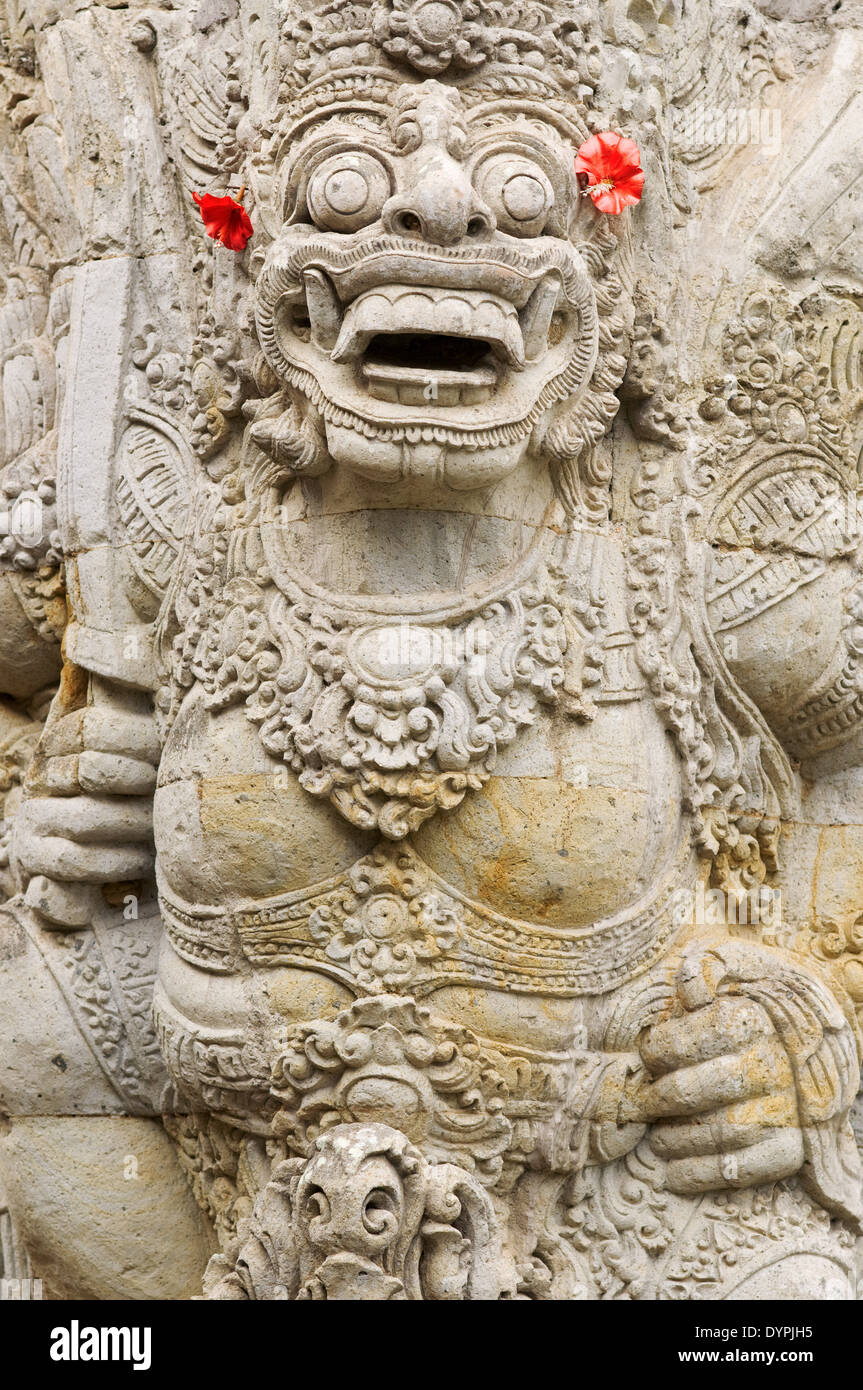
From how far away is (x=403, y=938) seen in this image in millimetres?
5621

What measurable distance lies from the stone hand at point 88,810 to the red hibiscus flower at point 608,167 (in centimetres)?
179

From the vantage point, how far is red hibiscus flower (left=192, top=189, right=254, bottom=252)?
575cm

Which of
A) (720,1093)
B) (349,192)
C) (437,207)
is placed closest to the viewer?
(437,207)

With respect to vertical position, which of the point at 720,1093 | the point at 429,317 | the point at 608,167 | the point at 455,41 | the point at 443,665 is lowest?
the point at 720,1093

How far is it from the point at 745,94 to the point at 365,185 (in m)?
1.43

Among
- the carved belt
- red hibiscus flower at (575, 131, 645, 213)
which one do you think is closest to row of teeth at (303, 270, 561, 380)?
red hibiscus flower at (575, 131, 645, 213)

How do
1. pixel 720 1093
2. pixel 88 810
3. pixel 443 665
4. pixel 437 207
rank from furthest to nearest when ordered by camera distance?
pixel 88 810
pixel 720 1093
pixel 443 665
pixel 437 207

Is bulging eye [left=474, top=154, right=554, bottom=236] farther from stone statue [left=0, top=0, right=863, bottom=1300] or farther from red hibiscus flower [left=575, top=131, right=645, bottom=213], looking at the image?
red hibiscus flower [left=575, top=131, right=645, bottom=213]

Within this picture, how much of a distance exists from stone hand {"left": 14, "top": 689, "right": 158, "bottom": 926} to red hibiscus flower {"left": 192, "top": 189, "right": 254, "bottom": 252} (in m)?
1.26

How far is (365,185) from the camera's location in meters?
5.39

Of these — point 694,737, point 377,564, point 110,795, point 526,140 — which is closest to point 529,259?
point 526,140

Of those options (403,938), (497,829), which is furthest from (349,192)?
(403,938)

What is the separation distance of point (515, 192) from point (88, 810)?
195 cm

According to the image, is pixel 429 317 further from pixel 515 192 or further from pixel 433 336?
pixel 515 192
